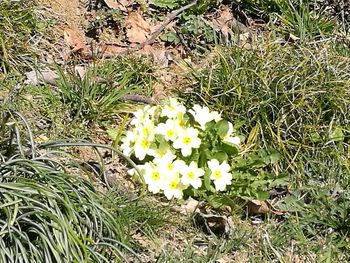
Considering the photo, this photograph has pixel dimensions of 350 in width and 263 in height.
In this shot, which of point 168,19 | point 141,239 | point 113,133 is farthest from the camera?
point 168,19

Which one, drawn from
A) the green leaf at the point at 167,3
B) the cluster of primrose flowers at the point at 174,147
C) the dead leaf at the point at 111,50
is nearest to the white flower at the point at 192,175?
the cluster of primrose flowers at the point at 174,147

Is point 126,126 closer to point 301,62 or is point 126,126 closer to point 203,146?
point 203,146

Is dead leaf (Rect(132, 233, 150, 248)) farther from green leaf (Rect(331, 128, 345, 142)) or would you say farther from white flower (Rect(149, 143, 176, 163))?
green leaf (Rect(331, 128, 345, 142))

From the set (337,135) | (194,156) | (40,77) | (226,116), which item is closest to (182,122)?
(194,156)

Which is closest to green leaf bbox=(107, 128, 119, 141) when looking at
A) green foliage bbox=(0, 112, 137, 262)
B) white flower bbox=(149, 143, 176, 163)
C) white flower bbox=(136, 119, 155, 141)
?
white flower bbox=(136, 119, 155, 141)

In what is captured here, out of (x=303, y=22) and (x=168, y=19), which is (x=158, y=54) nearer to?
(x=168, y=19)
